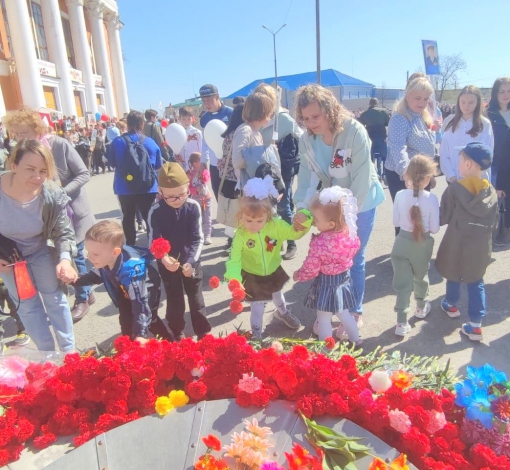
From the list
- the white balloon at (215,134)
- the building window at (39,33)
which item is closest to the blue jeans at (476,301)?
the white balloon at (215,134)

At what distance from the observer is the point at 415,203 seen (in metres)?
3.05

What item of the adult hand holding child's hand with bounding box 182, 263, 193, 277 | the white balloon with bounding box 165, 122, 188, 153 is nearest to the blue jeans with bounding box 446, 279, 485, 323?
the adult hand holding child's hand with bounding box 182, 263, 193, 277

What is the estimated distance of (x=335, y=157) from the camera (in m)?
2.83

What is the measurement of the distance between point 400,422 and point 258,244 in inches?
62.4

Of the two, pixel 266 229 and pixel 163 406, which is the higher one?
pixel 266 229

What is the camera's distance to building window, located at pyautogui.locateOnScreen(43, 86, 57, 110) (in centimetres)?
2498

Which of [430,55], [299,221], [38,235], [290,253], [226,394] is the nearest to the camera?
[226,394]

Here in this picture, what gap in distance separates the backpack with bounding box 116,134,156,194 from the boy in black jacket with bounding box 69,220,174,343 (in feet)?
6.61

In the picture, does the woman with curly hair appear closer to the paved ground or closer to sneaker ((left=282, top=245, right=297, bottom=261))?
the paved ground

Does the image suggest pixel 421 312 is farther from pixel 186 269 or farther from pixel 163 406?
pixel 163 406

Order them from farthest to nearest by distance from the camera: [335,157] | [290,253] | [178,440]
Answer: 1. [290,253]
2. [335,157]
3. [178,440]

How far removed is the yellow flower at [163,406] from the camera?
5.12 feet

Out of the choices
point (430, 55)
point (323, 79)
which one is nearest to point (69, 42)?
point (323, 79)

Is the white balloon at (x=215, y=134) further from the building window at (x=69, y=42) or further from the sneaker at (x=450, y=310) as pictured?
the building window at (x=69, y=42)
